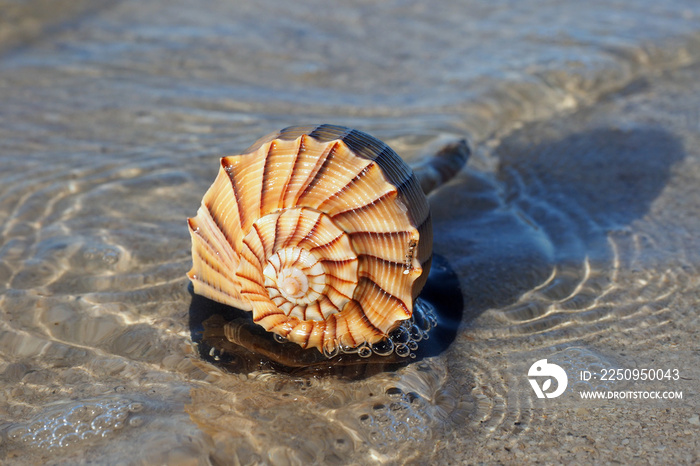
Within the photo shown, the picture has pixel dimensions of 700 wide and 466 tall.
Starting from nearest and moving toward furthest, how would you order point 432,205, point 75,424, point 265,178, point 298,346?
1. point 75,424
2. point 265,178
3. point 298,346
4. point 432,205

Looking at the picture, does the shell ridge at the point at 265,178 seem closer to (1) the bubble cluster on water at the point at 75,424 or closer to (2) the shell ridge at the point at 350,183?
(2) the shell ridge at the point at 350,183

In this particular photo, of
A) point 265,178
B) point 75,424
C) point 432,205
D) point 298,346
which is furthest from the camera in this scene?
point 432,205

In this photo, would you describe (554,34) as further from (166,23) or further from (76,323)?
(76,323)

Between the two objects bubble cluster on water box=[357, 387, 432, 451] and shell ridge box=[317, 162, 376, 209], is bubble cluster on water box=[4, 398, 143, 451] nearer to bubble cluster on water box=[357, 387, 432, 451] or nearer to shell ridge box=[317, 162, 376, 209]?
bubble cluster on water box=[357, 387, 432, 451]

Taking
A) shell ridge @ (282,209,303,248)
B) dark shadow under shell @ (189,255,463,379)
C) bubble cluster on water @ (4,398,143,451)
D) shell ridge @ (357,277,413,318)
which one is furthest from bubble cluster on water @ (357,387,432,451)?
bubble cluster on water @ (4,398,143,451)

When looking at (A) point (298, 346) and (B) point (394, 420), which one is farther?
(A) point (298, 346)

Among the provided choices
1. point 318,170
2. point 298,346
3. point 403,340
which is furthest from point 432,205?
point 318,170

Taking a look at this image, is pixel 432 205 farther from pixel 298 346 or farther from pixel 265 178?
pixel 265 178
